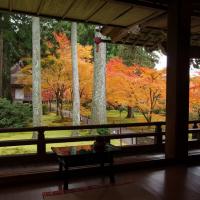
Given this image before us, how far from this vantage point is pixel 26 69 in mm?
10516

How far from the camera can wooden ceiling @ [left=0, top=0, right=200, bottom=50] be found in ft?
10.9

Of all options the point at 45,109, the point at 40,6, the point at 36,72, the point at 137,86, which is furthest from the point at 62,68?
the point at 40,6

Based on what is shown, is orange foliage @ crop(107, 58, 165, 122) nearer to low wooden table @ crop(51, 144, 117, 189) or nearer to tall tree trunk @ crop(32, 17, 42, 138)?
tall tree trunk @ crop(32, 17, 42, 138)

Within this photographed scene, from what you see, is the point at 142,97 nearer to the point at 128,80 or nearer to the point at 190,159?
the point at 128,80

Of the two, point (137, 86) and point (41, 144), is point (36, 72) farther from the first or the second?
point (41, 144)

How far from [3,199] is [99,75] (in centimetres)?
683

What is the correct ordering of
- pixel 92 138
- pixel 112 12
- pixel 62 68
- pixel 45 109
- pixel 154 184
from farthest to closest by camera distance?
pixel 45 109 < pixel 62 68 < pixel 92 138 < pixel 112 12 < pixel 154 184

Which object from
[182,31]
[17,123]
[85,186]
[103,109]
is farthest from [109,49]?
[85,186]

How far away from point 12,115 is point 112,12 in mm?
6711

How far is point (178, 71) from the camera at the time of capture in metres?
3.54

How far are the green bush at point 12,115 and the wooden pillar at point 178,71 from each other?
6765 mm

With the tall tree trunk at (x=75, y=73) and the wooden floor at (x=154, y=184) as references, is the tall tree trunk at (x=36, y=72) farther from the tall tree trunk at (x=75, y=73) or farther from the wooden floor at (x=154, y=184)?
the wooden floor at (x=154, y=184)

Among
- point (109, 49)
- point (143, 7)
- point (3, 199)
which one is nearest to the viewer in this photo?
point (3, 199)

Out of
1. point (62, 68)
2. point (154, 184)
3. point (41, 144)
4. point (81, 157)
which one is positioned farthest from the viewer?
point (62, 68)
